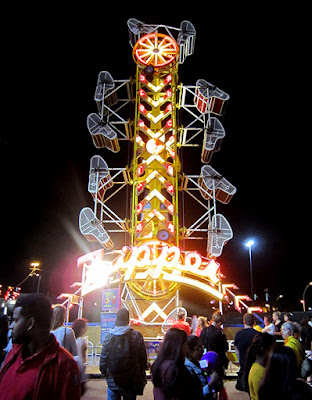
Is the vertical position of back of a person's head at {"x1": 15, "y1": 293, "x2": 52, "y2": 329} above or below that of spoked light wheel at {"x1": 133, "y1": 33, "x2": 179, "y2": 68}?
below

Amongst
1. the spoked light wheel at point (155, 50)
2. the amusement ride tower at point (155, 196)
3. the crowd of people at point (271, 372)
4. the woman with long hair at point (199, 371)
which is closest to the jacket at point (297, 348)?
the crowd of people at point (271, 372)

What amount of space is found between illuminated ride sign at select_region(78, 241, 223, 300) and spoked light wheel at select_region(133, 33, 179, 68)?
1353cm

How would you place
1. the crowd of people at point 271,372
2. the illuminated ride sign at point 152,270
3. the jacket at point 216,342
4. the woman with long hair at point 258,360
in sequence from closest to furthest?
the crowd of people at point 271,372, the woman with long hair at point 258,360, the jacket at point 216,342, the illuminated ride sign at point 152,270

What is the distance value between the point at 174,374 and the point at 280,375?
122 cm

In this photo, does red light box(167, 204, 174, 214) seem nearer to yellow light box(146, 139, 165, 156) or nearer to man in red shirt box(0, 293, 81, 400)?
yellow light box(146, 139, 165, 156)

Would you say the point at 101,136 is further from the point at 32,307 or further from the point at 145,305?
the point at 32,307

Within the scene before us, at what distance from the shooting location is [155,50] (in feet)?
83.8

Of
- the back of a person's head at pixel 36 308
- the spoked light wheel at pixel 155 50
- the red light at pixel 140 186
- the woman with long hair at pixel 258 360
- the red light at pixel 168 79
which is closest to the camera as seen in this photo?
the back of a person's head at pixel 36 308

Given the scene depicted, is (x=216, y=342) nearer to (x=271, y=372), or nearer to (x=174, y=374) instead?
(x=271, y=372)

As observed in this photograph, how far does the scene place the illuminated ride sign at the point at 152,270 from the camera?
17.8 meters

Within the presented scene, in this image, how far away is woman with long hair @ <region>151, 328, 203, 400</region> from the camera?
11.8 ft

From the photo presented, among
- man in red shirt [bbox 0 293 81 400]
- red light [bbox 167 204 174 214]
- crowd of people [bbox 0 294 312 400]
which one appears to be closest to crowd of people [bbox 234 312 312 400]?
crowd of people [bbox 0 294 312 400]

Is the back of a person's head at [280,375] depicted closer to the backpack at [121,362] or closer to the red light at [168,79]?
the backpack at [121,362]

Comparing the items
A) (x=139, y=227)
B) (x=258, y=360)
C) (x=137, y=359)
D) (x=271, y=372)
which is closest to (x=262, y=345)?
(x=258, y=360)
